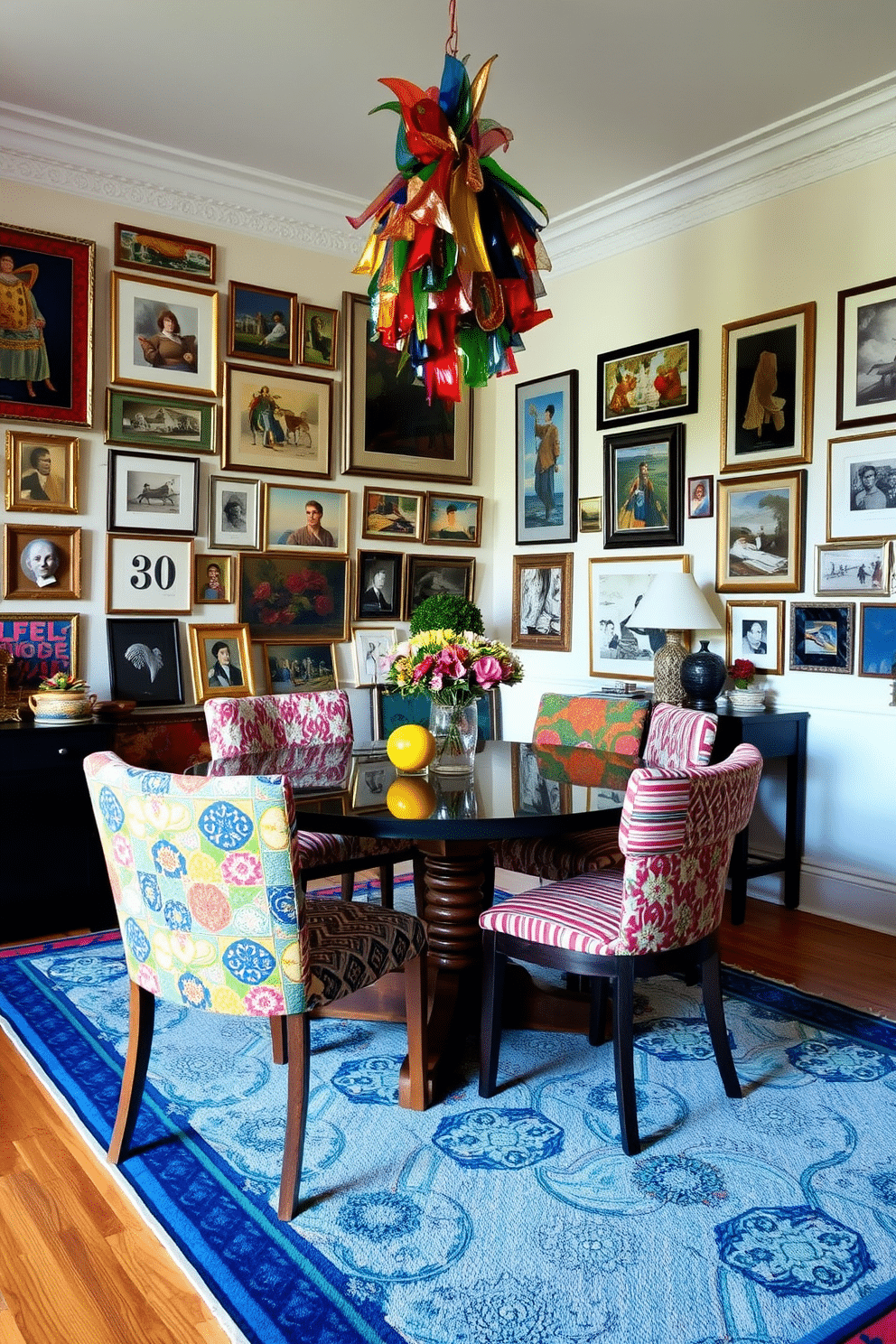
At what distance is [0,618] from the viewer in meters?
5.07

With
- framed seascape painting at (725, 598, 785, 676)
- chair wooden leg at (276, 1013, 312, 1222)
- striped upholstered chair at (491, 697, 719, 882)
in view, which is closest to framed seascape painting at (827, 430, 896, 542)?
framed seascape painting at (725, 598, 785, 676)

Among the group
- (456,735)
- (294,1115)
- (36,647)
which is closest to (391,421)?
(36,647)

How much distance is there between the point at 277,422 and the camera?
6.01 m

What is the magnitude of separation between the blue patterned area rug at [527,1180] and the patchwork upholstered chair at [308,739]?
628 millimetres

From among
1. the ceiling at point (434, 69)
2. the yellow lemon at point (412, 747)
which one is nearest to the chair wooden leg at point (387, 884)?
the yellow lemon at point (412, 747)

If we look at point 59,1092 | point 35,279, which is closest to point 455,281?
point 59,1092

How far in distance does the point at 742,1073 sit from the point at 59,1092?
2.14m

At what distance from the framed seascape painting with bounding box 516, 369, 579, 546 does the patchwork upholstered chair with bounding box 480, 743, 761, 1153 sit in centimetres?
372

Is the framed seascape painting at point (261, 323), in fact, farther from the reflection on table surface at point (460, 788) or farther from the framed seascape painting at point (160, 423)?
the reflection on table surface at point (460, 788)

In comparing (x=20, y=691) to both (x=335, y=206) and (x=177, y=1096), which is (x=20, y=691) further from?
(x=335, y=206)

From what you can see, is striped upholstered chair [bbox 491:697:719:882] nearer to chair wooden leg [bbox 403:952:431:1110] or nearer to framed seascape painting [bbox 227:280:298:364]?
chair wooden leg [bbox 403:952:431:1110]

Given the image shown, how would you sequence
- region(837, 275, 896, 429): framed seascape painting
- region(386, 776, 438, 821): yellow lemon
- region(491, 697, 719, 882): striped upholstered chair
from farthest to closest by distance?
region(837, 275, 896, 429): framed seascape painting
region(491, 697, 719, 882): striped upholstered chair
region(386, 776, 438, 821): yellow lemon

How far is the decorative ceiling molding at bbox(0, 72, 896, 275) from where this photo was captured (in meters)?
4.85

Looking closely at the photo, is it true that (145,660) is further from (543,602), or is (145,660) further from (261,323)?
(543,602)
